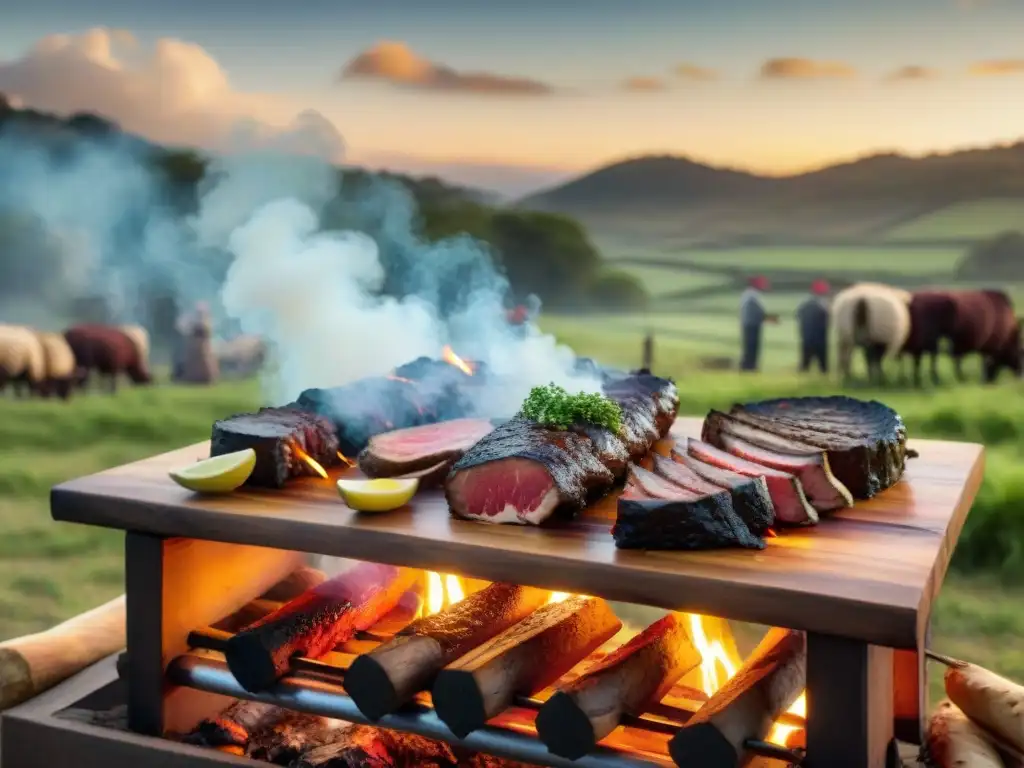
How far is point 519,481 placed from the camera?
90.0 inches

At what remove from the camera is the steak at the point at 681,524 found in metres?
2.06

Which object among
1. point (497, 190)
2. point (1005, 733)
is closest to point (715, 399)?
point (497, 190)

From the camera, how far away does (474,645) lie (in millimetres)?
2506

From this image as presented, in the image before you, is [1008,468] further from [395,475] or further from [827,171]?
[395,475]

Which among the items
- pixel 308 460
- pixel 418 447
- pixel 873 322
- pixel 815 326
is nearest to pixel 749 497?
pixel 418 447

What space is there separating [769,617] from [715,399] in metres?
4.82

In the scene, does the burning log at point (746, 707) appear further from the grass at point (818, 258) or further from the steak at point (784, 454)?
the grass at point (818, 258)

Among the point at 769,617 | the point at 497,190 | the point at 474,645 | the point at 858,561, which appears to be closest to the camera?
the point at 769,617

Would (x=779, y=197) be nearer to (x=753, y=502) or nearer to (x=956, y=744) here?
(x=956, y=744)

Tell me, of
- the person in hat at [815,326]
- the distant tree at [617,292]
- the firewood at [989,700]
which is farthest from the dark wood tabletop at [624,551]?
the distant tree at [617,292]

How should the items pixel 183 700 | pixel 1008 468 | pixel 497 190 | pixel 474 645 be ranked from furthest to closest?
pixel 497 190 → pixel 1008 468 → pixel 183 700 → pixel 474 645

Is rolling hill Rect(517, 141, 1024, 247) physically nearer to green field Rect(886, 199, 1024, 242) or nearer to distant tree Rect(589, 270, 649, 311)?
green field Rect(886, 199, 1024, 242)

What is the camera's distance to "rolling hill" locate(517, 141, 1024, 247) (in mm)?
6250

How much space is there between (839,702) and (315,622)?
1.38 metres
